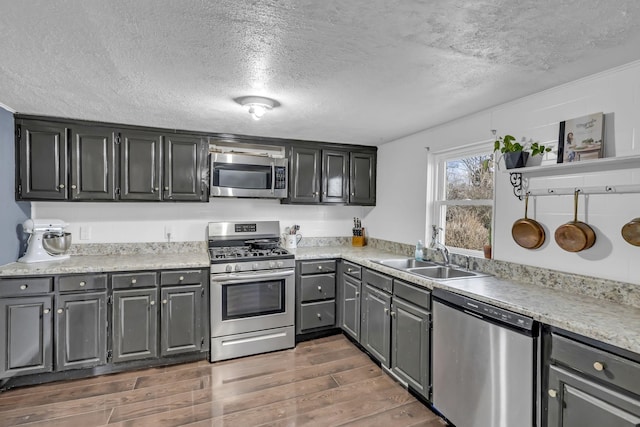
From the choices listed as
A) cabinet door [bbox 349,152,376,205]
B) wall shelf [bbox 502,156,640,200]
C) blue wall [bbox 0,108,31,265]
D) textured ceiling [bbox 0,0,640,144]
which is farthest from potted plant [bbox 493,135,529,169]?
blue wall [bbox 0,108,31,265]

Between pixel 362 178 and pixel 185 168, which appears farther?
pixel 362 178

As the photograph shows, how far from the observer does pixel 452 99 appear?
228cm

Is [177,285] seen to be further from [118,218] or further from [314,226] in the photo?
[314,226]

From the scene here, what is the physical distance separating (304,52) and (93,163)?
2.47m

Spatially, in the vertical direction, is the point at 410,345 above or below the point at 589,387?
below

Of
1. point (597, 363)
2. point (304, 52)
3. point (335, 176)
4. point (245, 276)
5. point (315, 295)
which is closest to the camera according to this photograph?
point (597, 363)

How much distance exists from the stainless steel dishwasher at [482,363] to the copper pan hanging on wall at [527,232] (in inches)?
25.8

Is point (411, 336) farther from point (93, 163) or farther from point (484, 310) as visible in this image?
point (93, 163)

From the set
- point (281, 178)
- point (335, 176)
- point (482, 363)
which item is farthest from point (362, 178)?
point (482, 363)

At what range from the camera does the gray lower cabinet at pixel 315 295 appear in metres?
3.38

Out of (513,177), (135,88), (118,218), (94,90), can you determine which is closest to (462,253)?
(513,177)

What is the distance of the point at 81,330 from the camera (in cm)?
263

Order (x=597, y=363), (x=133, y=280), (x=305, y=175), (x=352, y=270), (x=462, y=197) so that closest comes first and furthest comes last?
(x=597, y=363) → (x=133, y=280) → (x=462, y=197) → (x=352, y=270) → (x=305, y=175)

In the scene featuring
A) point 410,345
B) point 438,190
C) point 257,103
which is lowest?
point 410,345
